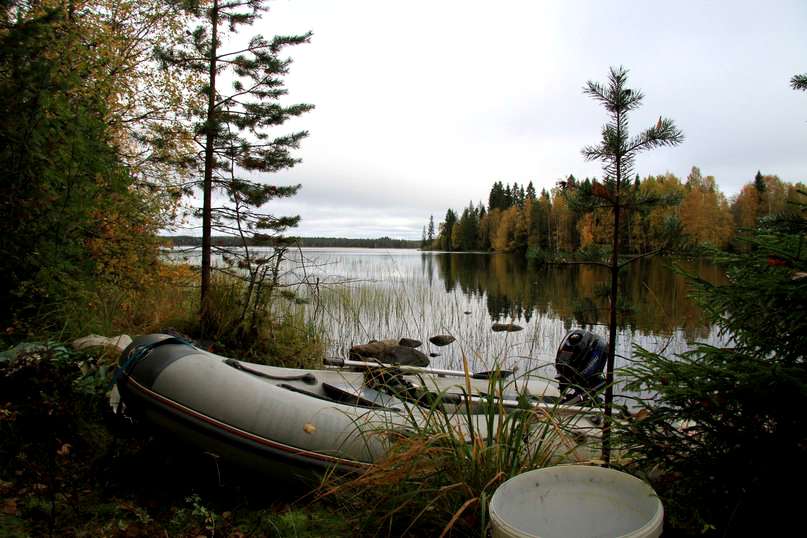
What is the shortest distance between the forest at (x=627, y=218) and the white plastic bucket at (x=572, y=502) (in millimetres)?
990

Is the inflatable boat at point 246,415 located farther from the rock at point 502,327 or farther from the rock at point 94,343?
the rock at point 502,327

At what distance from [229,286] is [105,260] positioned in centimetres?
154

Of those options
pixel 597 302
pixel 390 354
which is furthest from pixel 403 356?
pixel 597 302

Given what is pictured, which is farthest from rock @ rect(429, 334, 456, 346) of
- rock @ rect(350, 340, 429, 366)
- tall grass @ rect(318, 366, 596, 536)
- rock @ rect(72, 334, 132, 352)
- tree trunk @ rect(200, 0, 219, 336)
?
tall grass @ rect(318, 366, 596, 536)

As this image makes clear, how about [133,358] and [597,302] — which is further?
[597,302]

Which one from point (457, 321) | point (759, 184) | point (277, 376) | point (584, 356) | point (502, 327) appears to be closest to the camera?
point (277, 376)

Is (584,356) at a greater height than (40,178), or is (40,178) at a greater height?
(40,178)

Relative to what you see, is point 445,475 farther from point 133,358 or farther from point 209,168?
point 209,168

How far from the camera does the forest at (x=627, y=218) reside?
2303mm

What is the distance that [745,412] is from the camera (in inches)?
53.5

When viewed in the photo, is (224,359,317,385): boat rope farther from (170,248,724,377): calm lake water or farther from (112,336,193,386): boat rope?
(170,248,724,377): calm lake water

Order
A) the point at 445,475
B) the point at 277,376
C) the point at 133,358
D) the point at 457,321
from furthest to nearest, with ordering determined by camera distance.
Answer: the point at 457,321 < the point at 277,376 < the point at 133,358 < the point at 445,475

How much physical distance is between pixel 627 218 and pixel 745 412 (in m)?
1.53

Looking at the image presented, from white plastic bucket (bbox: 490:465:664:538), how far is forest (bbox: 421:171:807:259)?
990 mm
